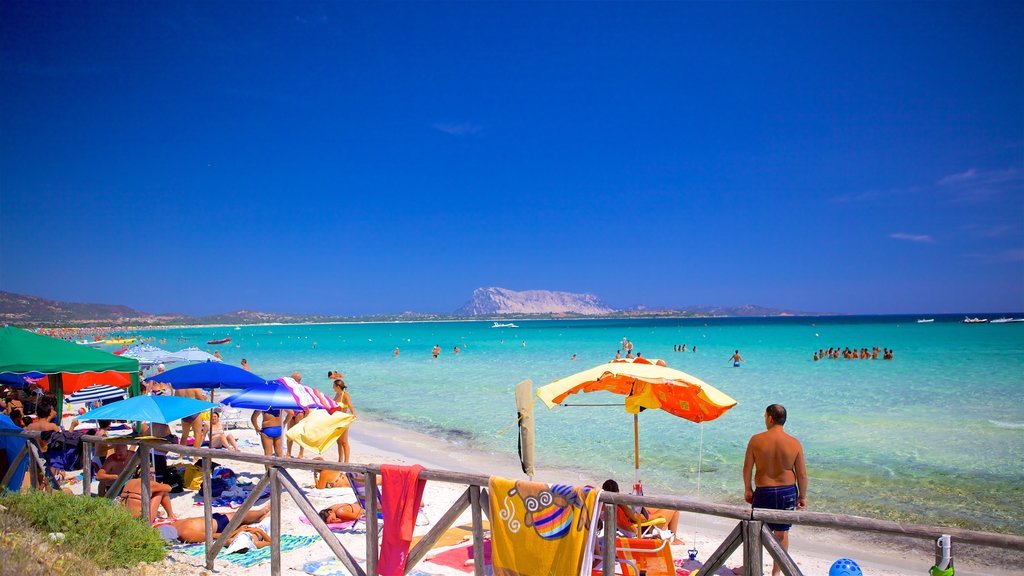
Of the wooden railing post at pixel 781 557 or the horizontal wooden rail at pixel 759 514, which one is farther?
the wooden railing post at pixel 781 557

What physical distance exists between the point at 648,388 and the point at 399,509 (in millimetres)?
3164

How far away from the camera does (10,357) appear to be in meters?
7.06

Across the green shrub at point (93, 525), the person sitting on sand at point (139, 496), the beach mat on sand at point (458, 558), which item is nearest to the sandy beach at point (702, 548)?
the beach mat on sand at point (458, 558)

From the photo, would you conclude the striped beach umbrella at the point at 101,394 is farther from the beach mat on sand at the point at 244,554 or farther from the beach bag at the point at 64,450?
the beach mat on sand at the point at 244,554

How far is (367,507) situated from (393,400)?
1951 centimetres

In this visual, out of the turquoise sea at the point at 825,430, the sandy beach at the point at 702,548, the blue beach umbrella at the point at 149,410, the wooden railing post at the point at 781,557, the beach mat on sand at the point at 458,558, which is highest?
the blue beach umbrella at the point at 149,410

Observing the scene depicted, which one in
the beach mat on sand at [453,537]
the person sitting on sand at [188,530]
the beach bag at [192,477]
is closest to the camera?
the person sitting on sand at [188,530]

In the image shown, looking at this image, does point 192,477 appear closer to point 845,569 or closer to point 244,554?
point 244,554

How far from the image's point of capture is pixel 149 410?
687cm

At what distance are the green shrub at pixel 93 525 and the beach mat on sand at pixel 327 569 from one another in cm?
145

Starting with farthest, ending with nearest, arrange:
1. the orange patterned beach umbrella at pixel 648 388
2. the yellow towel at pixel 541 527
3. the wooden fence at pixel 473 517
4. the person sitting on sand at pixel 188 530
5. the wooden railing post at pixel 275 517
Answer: the person sitting on sand at pixel 188 530 < the orange patterned beach umbrella at pixel 648 388 < the wooden railing post at pixel 275 517 < the yellow towel at pixel 541 527 < the wooden fence at pixel 473 517

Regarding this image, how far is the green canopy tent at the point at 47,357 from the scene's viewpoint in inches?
277

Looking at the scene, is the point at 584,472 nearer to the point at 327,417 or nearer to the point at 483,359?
the point at 327,417

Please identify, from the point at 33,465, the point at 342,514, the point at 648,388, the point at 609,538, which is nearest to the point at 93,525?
the point at 33,465
